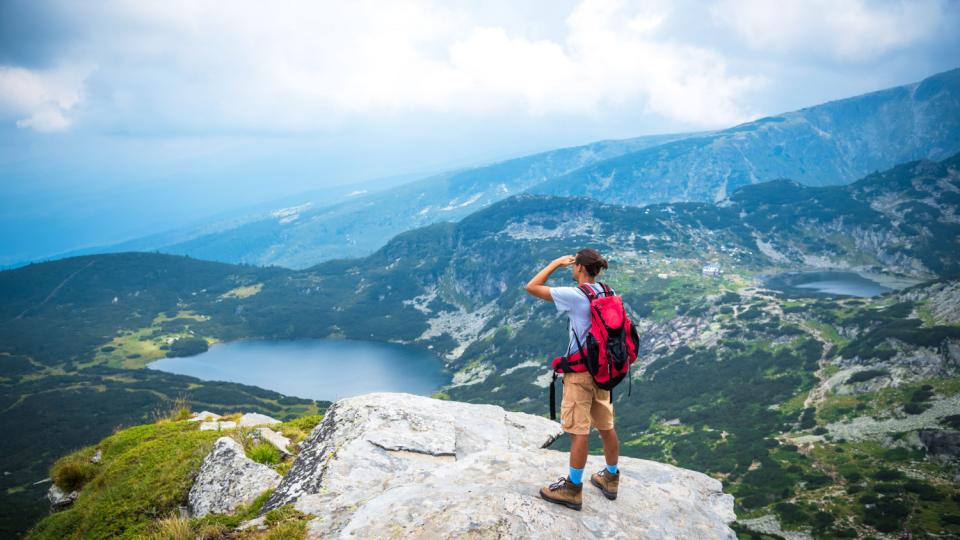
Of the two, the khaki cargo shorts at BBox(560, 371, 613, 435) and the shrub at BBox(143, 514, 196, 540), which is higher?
the khaki cargo shorts at BBox(560, 371, 613, 435)

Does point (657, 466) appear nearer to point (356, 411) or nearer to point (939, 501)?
point (356, 411)

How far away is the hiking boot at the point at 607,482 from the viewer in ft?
29.0

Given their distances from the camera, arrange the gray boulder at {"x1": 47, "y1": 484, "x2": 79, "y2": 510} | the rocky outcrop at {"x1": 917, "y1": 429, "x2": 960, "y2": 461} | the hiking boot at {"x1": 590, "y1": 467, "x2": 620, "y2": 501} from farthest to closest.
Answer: the rocky outcrop at {"x1": 917, "y1": 429, "x2": 960, "y2": 461} < the gray boulder at {"x1": 47, "y1": 484, "x2": 79, "y2": 510} < the hiking boot at {"x1": 590, "y1": 467, "x2": 620, "y2": 501}

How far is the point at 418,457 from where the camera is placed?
36.2 feet

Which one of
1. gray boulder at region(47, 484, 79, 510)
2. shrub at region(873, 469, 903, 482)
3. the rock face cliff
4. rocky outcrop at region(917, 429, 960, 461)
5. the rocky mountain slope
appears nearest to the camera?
the rock face cliff

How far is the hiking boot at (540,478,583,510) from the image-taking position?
318 inches

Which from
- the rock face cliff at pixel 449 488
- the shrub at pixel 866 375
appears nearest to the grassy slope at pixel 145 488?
the rock face cliff at pixel 449 488

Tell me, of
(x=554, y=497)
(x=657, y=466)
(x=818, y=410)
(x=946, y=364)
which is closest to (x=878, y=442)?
(x=818, y=410)

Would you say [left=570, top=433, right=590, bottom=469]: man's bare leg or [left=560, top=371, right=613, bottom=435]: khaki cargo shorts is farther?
[left=560, top=371, right=613, bottom=435]: khaki cargo shorts

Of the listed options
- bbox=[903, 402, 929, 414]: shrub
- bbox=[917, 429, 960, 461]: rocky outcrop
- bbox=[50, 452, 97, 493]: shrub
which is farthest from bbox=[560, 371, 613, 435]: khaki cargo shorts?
bbox=[903, 402, 929, 414]: shrub

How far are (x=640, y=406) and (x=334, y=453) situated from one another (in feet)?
604

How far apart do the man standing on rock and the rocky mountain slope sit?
405mm

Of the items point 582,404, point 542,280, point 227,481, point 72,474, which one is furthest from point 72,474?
point 582,404

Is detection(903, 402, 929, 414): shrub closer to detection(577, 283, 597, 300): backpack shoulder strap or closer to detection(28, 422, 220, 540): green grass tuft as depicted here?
detection(577, 283, 597, 300): backpack shoulder strap
